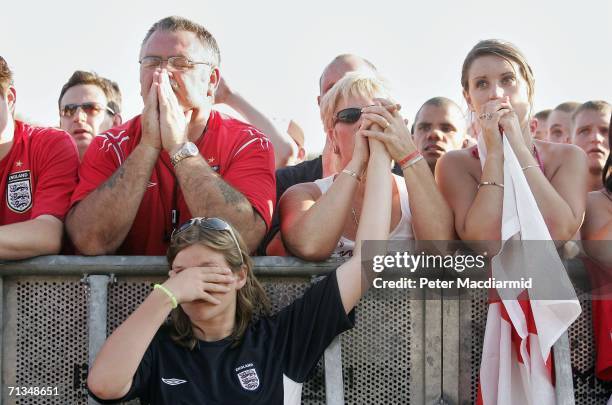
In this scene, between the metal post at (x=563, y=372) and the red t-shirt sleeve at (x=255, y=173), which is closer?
A: the metal post at (x=563, y=372)

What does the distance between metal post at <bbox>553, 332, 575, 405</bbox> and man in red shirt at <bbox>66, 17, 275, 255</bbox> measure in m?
1.38

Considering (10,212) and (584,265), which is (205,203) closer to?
(10,212)

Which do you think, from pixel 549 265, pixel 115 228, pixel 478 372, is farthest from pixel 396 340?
pixel 115 228

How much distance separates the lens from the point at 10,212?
13.7 feet

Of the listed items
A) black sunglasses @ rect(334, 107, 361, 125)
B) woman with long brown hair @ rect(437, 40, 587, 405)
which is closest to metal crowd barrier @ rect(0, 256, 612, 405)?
woman with long brown hair @ rect(437, 40, 587, 405)

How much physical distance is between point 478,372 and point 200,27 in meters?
2.20

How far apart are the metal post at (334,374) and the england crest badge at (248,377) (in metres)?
0.31

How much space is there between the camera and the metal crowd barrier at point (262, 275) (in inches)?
142

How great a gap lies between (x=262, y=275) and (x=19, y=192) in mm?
1337

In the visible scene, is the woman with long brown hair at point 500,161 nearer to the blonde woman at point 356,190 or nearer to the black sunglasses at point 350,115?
the blonde woman at point 356,190

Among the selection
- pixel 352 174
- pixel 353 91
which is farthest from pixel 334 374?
pixel 353 91

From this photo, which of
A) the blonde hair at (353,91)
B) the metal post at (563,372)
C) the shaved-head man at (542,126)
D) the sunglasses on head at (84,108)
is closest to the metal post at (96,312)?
the blonde hair at (353,91)

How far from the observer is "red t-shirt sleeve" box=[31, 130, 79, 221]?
4078mm

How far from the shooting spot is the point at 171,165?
424cm
